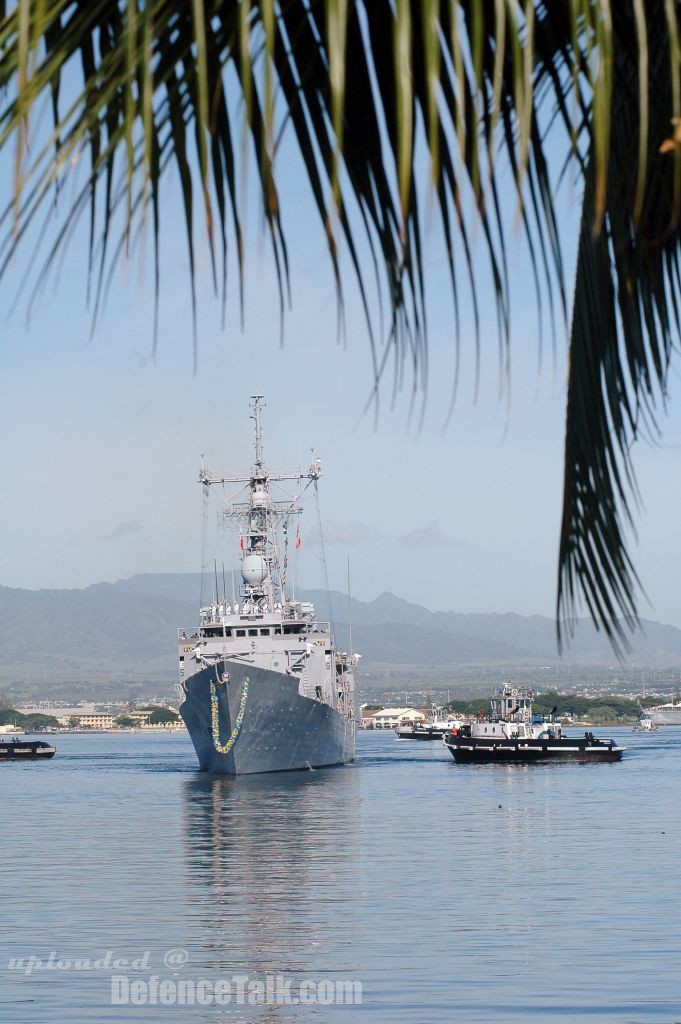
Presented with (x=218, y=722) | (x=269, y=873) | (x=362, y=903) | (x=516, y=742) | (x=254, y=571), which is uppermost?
(x=254, y=571)

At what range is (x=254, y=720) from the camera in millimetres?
75562

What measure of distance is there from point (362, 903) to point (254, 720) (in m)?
43.8

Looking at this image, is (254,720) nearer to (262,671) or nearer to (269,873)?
(262,671)

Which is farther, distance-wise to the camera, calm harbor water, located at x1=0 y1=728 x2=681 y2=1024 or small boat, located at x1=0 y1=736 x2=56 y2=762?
small boat, located at x1=0 y1=736 x2=56 y2=762

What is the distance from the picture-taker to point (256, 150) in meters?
3.17

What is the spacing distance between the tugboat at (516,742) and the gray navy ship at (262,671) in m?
12.5

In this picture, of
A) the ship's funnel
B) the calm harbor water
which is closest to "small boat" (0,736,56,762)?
the ship's funnel

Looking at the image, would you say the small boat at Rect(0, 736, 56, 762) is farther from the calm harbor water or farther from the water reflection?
Answer: the calm harbor water

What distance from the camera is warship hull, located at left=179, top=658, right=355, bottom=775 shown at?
73812mm

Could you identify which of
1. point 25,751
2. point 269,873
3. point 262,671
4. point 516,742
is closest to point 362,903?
point 269,873

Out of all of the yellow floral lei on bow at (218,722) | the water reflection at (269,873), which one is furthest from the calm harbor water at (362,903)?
the yellow floral lei on bow at (218,722)

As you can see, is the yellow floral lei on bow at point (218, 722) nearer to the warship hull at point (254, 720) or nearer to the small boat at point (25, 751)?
the warship hull at point (254, 720)

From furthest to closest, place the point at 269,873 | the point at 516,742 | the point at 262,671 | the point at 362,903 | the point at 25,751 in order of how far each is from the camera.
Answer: the point at 25,751 < the point at 516,742 < the point at 262,671 < the point at 269,873 < the point at 362,903

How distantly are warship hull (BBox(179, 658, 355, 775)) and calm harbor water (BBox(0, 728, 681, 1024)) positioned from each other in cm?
702
